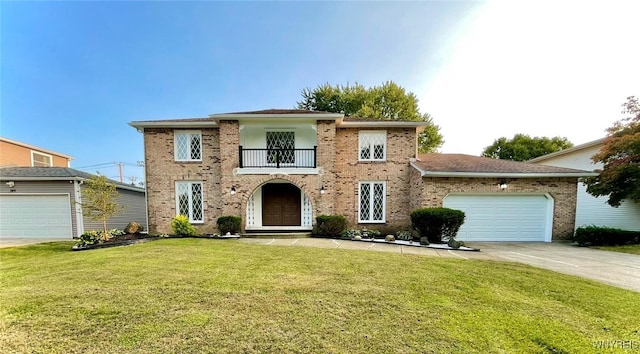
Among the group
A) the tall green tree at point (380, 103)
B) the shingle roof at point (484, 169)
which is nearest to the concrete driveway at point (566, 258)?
the shingle roof at point (484, 169)

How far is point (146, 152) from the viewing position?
1116cm

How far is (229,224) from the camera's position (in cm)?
1032

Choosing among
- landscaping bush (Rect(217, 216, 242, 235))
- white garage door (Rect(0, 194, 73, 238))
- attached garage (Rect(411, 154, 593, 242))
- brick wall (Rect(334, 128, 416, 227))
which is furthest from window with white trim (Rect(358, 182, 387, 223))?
white garage door (Rect(0, 194, 73, 238))

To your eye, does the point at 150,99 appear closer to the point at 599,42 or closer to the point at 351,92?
the point at 351,92

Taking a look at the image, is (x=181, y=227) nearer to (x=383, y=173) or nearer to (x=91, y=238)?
(x=91, y=238)

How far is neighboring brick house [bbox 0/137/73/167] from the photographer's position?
16006mm

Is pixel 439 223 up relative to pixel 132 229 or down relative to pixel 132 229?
up

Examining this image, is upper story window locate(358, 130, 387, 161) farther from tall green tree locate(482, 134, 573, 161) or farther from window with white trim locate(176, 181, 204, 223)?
tall green tree locate(482, 134, 573, 161)

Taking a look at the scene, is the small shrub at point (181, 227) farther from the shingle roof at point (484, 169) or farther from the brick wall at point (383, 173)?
the shingle roof at point (484, 169)

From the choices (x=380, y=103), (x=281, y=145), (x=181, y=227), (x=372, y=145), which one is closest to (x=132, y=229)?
(x=181, y=227)

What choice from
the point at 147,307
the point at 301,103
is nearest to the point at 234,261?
the point at 147,307

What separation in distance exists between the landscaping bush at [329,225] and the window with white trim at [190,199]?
568 cm

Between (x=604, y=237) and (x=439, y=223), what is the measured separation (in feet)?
22.6

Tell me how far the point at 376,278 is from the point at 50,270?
6.71 m
